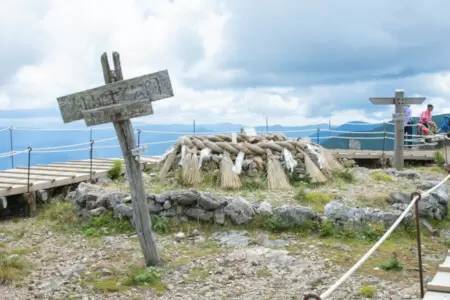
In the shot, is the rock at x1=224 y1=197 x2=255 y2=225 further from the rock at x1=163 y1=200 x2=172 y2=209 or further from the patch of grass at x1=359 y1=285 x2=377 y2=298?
the patch of grass at x1=359 y1=285 x2=377 y2=298

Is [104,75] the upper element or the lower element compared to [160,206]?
upper

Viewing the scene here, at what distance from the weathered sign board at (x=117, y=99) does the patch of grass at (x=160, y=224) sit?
231 centimetres

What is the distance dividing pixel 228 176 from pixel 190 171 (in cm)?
67

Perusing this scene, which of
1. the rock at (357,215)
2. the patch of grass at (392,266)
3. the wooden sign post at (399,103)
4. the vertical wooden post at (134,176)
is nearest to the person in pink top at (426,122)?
the wooden sign post at (399,103)

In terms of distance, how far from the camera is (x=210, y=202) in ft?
30.6

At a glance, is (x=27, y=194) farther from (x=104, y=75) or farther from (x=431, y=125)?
(x=431, y=125)

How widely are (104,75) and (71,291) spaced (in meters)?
2.49

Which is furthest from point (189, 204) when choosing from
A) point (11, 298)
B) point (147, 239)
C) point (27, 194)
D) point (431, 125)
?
point (431, 125)

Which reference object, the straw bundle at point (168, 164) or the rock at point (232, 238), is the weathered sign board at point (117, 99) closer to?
the rock at point (232, 238)

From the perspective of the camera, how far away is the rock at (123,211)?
9626 millimetres

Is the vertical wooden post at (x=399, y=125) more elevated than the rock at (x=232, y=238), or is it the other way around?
the vertical wooden post at (x=399, y=125)

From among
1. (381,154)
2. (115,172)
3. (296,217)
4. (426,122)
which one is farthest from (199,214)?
(426,122)

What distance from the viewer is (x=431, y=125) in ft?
63.6

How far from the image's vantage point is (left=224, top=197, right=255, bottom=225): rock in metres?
9.19
